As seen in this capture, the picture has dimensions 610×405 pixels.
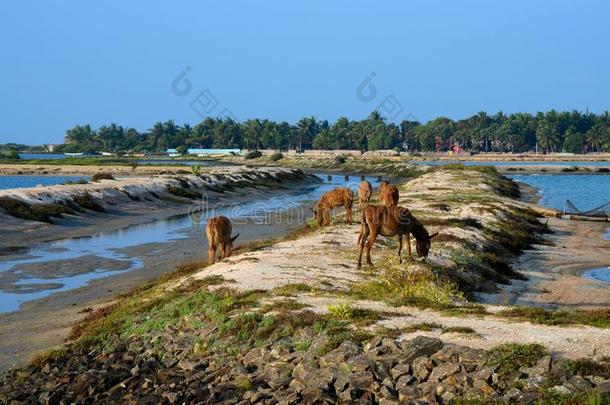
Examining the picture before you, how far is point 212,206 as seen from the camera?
62.9m

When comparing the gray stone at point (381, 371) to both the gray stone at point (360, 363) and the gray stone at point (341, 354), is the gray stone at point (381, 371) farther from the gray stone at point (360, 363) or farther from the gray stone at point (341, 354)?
the gray stone at point (341, 354)

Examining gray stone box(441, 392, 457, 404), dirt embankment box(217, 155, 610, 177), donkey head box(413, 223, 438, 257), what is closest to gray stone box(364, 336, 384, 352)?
gray stone box(441, 392, 457, 404)

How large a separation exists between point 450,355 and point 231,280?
27.2 feet

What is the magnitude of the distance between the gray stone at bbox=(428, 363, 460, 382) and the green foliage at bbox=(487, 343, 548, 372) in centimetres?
53

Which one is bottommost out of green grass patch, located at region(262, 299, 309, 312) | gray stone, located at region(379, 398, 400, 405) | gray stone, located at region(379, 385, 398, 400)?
gray stone, located at region(379, 398, 400, 405)

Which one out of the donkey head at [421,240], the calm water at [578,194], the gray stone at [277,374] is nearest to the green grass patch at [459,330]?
the gray stone at [277,374]

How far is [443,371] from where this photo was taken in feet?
38.8

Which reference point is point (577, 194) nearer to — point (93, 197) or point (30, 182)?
point (93, 197)

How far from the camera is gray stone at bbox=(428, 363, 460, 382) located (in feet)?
38.6

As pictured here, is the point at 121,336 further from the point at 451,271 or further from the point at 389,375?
the point at 451,271

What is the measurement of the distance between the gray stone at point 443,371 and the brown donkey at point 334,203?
20289mm

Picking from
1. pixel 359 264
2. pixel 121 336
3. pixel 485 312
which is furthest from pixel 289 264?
pixel 485 312

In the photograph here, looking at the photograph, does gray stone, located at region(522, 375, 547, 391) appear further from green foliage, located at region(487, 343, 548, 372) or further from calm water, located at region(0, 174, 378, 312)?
calm water, located at region(0, 174, 378, 312)

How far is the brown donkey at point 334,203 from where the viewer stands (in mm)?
32219
